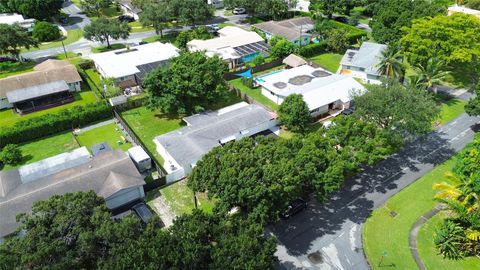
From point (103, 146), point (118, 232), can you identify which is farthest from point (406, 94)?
point (103, 146)

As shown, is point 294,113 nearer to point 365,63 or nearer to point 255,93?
point 255,93

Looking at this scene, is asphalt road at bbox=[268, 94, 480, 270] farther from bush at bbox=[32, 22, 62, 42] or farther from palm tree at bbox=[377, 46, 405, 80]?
bush at bbox=[32, 22, 62, 42]

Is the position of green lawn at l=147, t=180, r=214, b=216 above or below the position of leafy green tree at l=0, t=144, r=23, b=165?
below

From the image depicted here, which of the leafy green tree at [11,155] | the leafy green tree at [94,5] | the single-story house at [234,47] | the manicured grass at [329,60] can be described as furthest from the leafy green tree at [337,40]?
the leafy green tree at [94,5]

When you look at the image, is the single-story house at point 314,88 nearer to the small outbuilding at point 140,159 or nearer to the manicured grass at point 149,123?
the manicured grass at point 149,123

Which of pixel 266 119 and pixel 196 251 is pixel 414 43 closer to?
pixel 266 119

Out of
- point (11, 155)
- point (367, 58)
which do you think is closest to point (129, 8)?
point (11, 155)

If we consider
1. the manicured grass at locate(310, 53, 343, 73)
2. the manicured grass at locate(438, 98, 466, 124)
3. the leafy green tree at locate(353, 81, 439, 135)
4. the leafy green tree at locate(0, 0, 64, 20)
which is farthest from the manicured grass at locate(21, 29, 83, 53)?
the manicured grass at locate(438, 98, 466, 124)
